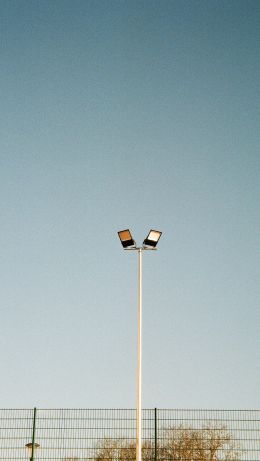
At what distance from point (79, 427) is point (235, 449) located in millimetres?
5120

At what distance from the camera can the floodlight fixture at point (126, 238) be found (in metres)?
14.3

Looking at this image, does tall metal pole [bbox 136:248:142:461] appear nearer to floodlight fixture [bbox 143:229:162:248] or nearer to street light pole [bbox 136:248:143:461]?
street light pole [bbox 136:248:143:461]

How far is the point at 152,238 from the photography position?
1433 centimetres

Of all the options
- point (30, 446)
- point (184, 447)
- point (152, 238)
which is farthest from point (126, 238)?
point (30, 446)

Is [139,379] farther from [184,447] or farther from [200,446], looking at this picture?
[200,446]

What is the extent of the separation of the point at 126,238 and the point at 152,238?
0.80 meters

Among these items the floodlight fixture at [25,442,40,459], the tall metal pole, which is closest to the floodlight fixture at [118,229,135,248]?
the tall metal pole

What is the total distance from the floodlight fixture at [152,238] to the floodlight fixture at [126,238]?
1.35ft

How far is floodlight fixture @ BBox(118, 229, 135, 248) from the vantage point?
46.9 ft

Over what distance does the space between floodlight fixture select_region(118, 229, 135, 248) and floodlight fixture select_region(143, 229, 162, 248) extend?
412 mm

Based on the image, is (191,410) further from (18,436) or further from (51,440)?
(18,436)

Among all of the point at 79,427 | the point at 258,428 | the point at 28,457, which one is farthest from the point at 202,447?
the point at 28,457

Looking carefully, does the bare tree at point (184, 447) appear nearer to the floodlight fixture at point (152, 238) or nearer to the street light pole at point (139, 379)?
the street light pole at point (139, 379)

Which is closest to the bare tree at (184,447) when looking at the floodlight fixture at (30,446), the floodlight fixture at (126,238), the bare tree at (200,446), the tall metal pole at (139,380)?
the bare tree at (200,446)
